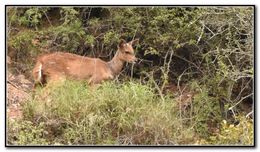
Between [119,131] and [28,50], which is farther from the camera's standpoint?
[28,50]

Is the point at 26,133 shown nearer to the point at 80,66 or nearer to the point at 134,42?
the point at 80,66

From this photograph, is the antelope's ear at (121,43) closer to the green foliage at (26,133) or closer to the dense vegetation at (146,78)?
the dense vegetation at (146,78)

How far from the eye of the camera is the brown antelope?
9422 millimetres

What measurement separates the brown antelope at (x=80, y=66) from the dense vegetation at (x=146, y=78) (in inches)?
5.3

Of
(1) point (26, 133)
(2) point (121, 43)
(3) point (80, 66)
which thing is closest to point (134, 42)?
(2) point (121, 43)

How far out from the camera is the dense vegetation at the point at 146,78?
27.9 feet

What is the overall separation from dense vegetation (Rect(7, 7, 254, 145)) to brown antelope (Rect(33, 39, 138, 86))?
13 cm

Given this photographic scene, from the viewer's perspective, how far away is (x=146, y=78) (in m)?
9.95

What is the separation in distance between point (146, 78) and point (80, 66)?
76 cm

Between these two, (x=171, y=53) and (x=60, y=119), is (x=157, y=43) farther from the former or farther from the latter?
(x=60, y=119)

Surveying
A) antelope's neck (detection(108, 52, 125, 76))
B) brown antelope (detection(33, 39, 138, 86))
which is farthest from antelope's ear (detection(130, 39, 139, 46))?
antelope's neck (detection(108, 52, 125, 76))

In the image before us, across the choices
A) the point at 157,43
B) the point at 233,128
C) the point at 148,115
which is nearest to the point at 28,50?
the point at 157,43

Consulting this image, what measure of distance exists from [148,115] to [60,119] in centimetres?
83

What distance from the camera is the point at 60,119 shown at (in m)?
8.57
